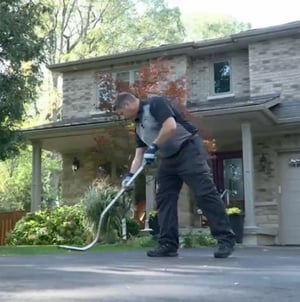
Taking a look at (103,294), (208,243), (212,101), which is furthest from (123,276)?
(212,101)

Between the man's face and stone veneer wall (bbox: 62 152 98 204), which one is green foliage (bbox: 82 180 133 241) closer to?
stone veneer wall (bbox: 62 152 98 204)

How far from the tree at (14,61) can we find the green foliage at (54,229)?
1.69 metres

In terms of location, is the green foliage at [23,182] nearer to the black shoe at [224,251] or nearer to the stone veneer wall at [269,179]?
the stone veneer wall at [269,179]

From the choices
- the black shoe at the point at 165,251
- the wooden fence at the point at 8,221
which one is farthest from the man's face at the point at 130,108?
the wooden fence at the point at 8,221

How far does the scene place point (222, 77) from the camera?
639 inches

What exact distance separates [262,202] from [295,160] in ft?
4.27

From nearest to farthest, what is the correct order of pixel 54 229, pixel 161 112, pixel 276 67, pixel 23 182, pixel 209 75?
pixel 161 112, pixel 54 229, pixel 276 67, pixel 209 75, pixel 23 182

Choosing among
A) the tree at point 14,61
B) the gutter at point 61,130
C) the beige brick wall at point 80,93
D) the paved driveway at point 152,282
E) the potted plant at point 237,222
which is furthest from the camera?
the beige brick wall at point 80,93

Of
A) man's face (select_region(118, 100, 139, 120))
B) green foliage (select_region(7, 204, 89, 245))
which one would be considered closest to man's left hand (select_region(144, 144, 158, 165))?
man's face (select_region(118, 100, 139, 120))

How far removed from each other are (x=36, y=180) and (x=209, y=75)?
552cm

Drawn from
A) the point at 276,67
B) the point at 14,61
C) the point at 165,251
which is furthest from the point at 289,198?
the point at 165,251

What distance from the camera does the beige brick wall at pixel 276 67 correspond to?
14.9 m

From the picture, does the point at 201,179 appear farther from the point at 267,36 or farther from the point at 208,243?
the point at 267,36

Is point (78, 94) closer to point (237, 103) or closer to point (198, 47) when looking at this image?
point (198, 47)
